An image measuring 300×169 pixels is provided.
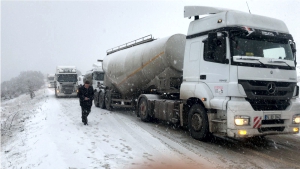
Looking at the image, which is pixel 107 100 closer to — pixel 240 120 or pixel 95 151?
pixel 95 151

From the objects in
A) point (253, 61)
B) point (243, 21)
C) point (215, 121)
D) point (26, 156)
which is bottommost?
point (26, 156)

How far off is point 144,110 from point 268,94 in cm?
576

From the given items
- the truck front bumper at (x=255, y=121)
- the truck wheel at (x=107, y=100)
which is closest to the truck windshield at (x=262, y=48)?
the truck front bumper at (x=255, y=121)

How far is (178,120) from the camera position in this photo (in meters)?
8.75

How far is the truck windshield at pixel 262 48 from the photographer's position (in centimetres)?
665

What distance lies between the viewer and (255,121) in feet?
21.1

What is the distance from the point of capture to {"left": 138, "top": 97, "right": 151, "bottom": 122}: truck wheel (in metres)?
11.1

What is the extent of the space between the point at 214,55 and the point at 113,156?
3.72 metres

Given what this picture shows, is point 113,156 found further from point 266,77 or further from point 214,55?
point 266,77

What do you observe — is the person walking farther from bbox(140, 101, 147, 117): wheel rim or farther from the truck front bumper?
the truck front bumper

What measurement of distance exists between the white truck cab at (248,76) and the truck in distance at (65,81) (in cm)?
2130

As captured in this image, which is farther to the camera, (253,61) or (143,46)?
(143,46)

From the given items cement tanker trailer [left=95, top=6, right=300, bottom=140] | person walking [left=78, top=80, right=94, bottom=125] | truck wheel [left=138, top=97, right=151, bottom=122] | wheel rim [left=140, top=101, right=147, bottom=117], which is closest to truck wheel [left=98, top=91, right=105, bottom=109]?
truck wheel [left=138, top=97, right=151, bottom=122]

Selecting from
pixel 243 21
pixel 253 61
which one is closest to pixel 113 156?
pixel 253 61
